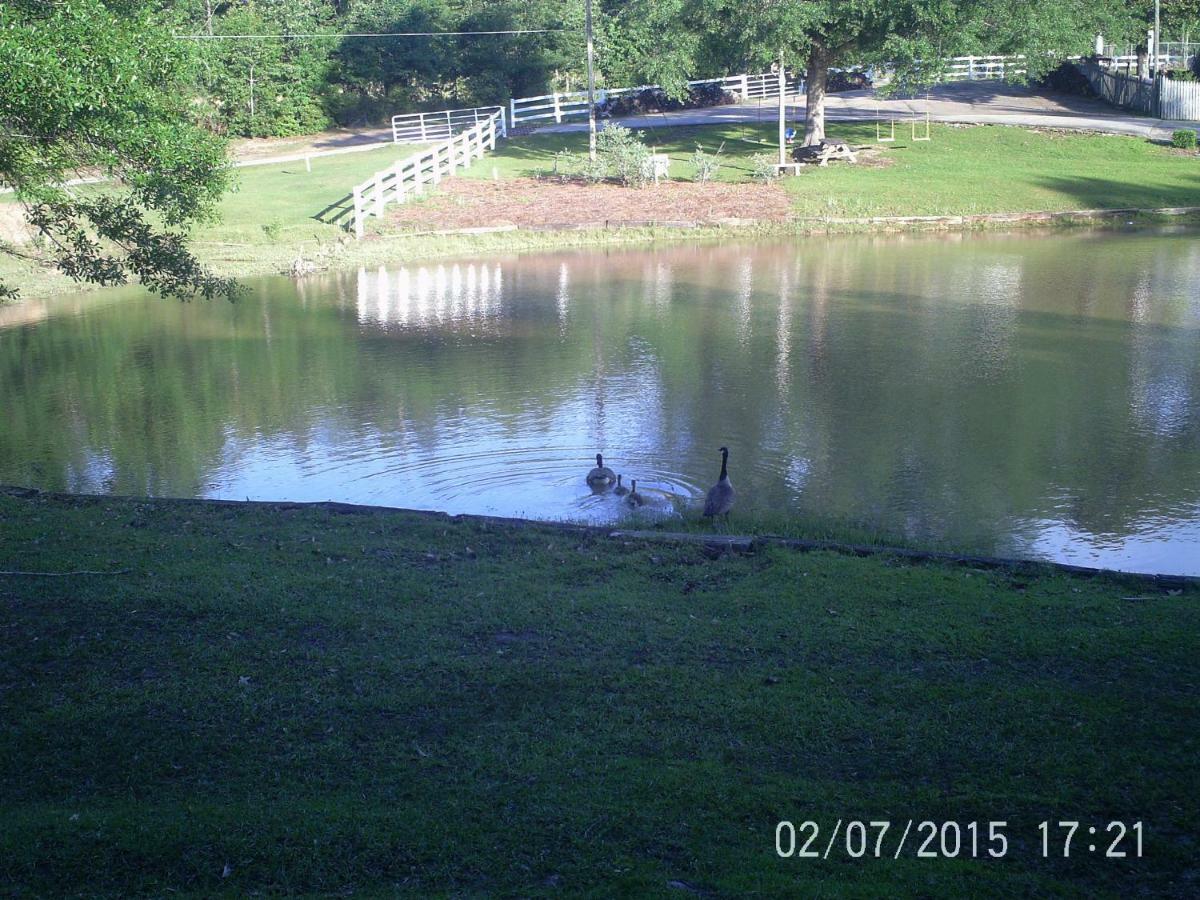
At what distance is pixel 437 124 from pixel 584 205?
19534 millimetres

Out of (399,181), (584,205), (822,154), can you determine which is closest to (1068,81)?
(822,154)

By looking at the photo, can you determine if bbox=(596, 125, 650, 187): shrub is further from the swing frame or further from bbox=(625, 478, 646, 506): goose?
bbox=(625, 478, 646, 506): goose

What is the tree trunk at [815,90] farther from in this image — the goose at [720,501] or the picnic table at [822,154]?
the goose at [720,501]

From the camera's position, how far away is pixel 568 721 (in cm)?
652

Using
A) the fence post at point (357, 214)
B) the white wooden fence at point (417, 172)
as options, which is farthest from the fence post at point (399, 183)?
the fence post at point (357, 214)

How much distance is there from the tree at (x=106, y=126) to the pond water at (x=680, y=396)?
2.73 metres

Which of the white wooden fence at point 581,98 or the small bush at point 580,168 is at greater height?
the white wooden fence at point 581,98

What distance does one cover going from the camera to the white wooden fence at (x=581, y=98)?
178 feet

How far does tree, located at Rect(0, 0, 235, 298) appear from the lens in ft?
36.0

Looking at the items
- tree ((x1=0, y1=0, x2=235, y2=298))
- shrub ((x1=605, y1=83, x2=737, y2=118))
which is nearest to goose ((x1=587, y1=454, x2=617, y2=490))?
tree ((x1=0, y1=0, x2=235, y2=298))

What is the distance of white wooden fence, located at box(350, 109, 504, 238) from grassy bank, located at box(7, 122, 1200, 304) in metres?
0.83

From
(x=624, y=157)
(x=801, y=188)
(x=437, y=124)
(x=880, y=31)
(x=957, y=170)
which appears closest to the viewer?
(x=801, y=188)

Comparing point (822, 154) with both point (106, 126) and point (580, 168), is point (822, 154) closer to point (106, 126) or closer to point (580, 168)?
point (580, 168)

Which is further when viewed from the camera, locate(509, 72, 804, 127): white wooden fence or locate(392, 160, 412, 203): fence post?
locate(509, 72, 804, 127): white wooden fence
